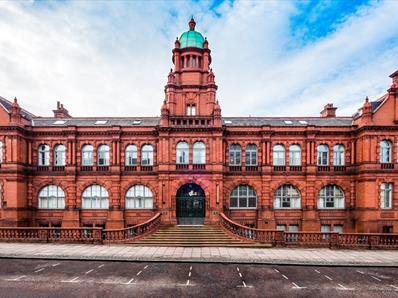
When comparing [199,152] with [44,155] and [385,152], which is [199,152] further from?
[385,152]

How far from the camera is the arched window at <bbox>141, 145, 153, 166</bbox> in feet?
90.9

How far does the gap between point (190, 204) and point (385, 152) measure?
849 inches

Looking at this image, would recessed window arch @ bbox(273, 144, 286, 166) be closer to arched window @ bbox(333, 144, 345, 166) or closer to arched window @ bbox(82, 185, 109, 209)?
arched window @ bbox(333, 144, 345, 166)

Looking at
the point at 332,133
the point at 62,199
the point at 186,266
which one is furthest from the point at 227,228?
the point at 62,199

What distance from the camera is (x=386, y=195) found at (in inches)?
1024

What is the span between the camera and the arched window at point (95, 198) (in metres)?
27.5

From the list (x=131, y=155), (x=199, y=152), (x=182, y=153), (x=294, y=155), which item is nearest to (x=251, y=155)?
(x=294, y=155)

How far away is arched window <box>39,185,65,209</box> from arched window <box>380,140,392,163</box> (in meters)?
34.9

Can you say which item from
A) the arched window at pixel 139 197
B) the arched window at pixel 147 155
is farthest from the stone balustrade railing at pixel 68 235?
the arched window at pixel 147 155

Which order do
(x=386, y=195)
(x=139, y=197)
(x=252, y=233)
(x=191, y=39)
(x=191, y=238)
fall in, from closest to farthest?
(x=252, y=233)
(x=191, y=238)
(x=386, y=195)
(x=139, y=197)
(x=191, y=39)

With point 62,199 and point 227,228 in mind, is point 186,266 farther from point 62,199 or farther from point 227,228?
point 62,199

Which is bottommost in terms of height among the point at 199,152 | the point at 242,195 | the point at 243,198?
the point at 243,198

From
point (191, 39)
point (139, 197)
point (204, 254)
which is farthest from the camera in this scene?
point (191, 39)

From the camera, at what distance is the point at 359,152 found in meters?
26.8
